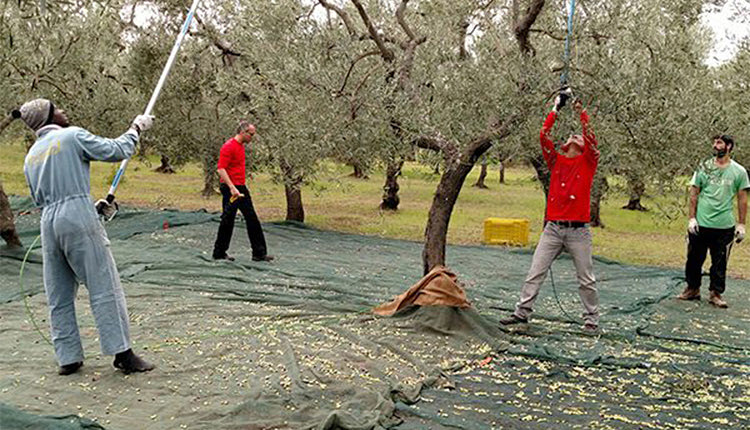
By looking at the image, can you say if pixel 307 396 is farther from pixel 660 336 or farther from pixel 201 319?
pixel 660 336

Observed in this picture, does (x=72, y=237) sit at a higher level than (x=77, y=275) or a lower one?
higher

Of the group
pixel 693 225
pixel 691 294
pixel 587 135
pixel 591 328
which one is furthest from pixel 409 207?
pixel 587 135

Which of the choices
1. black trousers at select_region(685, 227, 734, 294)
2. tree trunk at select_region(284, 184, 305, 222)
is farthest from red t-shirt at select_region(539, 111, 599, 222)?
tree trunk at select_region(284, 184, 305, 222)

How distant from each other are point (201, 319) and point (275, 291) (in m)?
1.51

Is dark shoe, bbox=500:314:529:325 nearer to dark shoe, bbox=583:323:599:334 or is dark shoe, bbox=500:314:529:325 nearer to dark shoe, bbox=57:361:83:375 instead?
dark shoe, bbox=583:323:599:334

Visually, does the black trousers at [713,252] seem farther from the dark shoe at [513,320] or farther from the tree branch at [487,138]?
the tree branch at [487,138]

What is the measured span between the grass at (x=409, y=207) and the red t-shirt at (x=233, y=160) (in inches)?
96.7

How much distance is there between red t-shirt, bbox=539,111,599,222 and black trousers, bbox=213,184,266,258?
442 centimetres

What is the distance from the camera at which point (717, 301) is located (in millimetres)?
8344

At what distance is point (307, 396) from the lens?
187 inches

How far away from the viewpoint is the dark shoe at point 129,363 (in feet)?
16.4

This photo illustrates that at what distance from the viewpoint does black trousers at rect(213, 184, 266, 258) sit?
954 centimetres

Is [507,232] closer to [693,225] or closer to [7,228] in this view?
[693,225]

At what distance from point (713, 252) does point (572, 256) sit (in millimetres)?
2680
